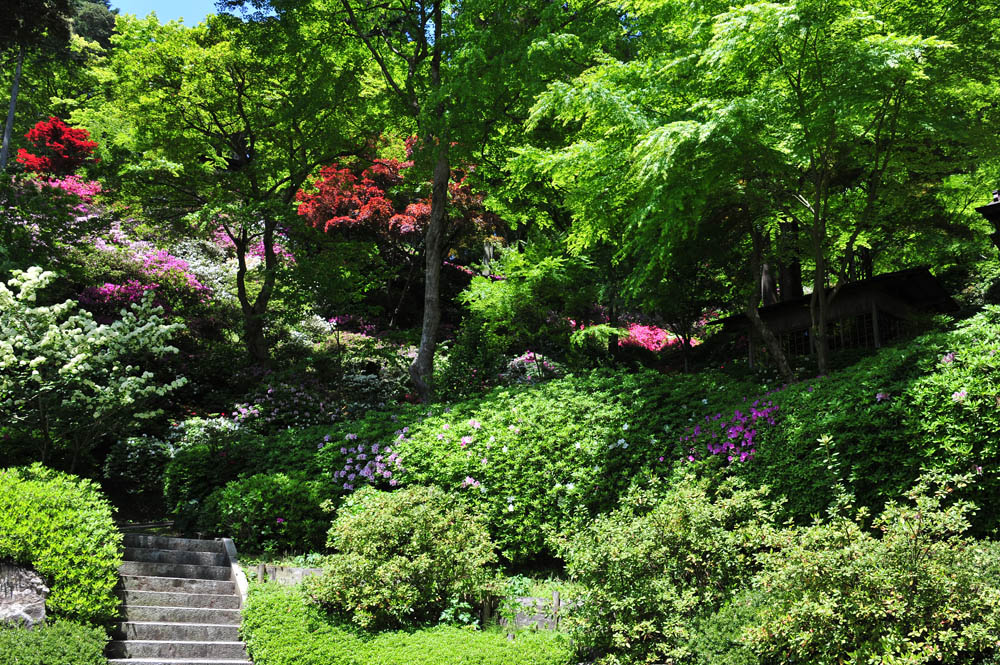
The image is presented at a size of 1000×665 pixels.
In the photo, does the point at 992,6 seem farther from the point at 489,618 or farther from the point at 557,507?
the point at 489,618

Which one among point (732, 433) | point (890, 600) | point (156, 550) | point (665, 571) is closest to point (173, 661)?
point (156, 550)

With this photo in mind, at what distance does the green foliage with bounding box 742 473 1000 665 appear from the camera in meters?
3.51

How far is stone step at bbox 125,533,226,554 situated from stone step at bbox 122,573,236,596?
751 mm

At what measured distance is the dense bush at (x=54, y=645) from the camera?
16.9ft

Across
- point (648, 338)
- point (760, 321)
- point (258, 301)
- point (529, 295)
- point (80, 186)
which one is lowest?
point (760, 321)

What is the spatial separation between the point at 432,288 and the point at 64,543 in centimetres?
721

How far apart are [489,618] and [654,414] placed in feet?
9.03

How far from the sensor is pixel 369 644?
18.4 ft

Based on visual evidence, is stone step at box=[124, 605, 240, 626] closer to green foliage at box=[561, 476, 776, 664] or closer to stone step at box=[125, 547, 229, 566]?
stone step at box=[125, 547, 229, 566]

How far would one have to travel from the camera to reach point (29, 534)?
247 inches

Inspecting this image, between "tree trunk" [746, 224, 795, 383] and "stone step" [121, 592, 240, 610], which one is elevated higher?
"tree trunk" [746, 224, 795, 383]

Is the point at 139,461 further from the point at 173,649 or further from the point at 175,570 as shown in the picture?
the point at 173,649

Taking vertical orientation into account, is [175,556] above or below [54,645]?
above

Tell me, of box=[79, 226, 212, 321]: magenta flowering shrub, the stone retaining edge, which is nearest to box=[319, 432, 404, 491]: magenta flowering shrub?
the stone retaining edge
